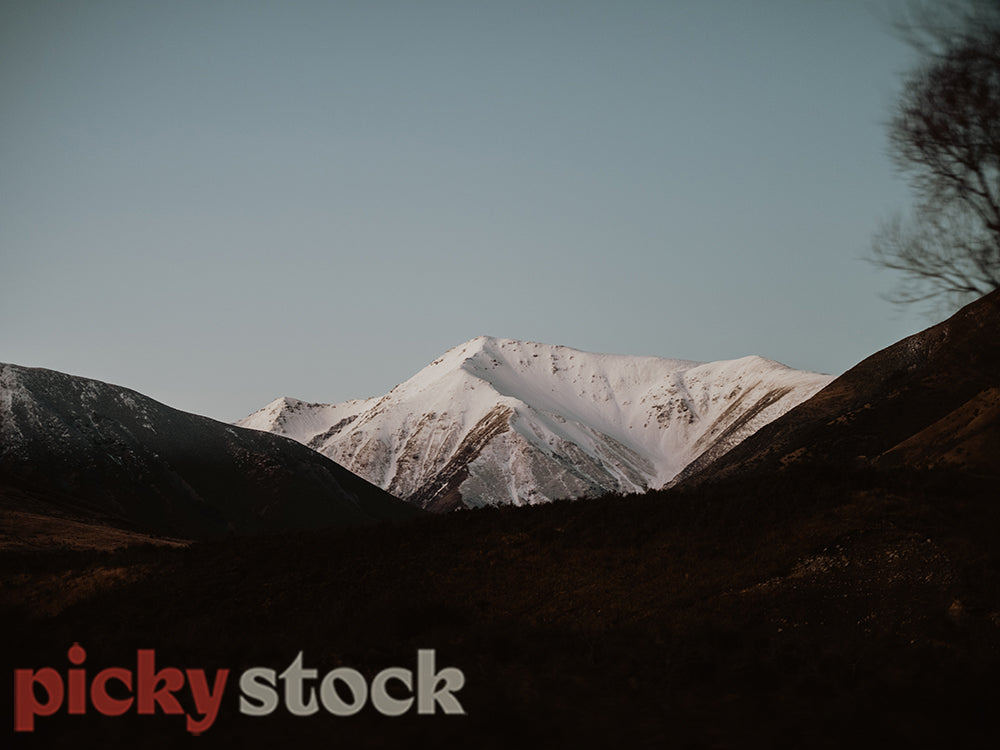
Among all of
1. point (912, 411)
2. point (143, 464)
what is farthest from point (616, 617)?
point (143, 464)

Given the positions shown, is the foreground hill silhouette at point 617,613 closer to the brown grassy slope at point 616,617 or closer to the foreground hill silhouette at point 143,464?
the brown grassy slope at point 616,617

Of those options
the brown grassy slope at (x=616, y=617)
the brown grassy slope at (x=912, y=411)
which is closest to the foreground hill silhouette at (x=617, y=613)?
the brown grassy slope at (x=616, y=617)

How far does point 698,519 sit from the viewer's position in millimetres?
25719

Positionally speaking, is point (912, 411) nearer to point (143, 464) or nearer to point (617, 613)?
point (617, 613)

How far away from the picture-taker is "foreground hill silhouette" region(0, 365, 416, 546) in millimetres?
155750

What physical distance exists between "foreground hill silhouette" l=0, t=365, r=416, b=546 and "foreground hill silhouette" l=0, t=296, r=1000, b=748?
114 metres

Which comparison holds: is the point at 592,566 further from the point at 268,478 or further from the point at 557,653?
the point at 268,478

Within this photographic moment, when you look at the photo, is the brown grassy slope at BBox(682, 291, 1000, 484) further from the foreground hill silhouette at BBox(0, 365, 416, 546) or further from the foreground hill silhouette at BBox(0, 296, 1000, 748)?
the foreground hill silhouette at BBox(0, 365, 416, 546)

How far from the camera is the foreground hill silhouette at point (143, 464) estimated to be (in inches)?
6132

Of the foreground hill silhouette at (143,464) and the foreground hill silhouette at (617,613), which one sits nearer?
the foreground hill silhouette at (617,613)

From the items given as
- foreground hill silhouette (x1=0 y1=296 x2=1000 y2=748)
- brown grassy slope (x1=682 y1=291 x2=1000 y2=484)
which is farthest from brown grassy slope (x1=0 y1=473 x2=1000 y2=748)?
brown grassy slope (x1=682 y1=291 x2=1000 y2=484)

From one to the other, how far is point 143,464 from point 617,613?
16760cm

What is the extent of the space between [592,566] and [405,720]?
11.7 m

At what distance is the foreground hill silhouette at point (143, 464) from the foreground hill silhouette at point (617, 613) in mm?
113685
